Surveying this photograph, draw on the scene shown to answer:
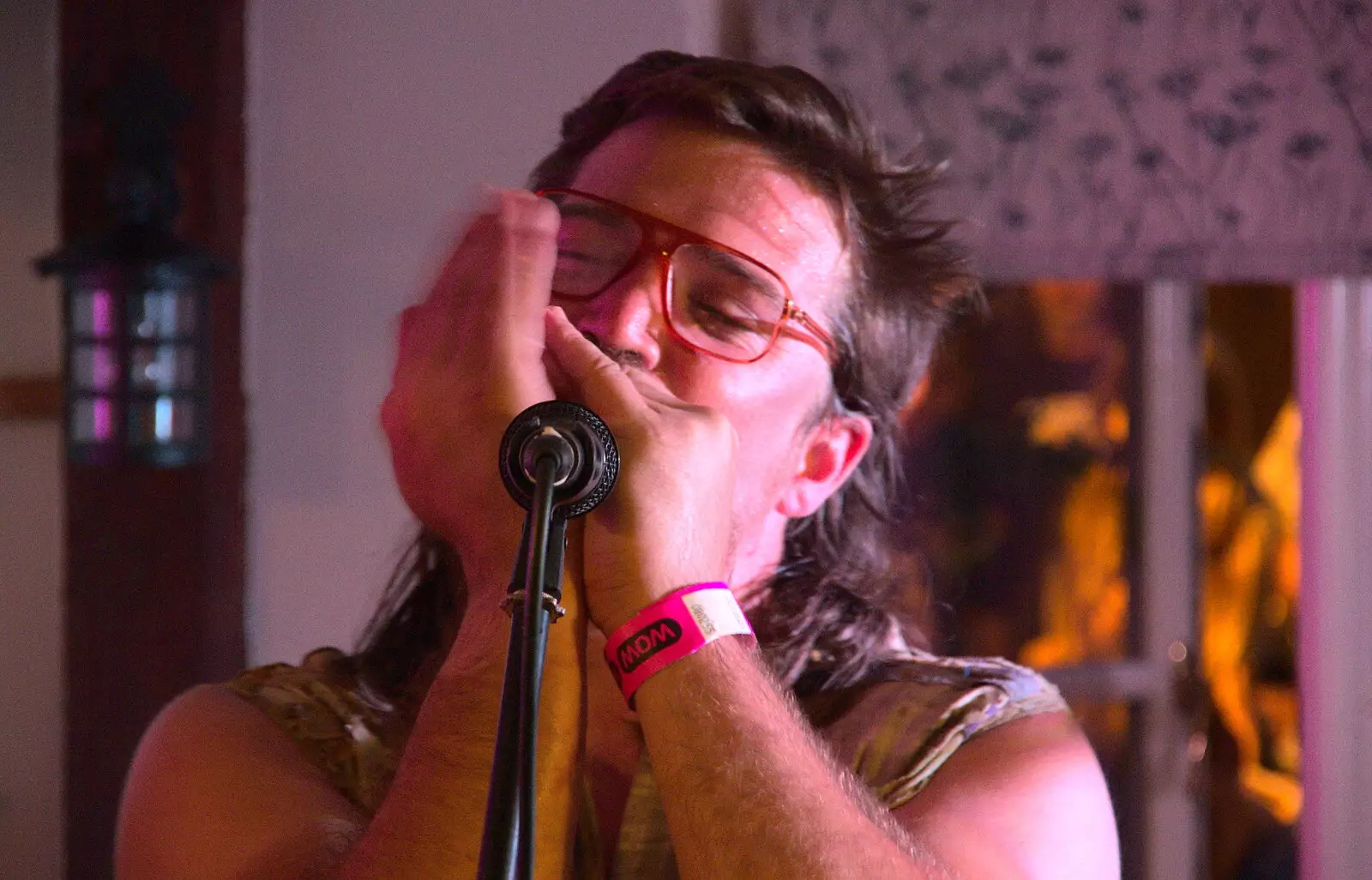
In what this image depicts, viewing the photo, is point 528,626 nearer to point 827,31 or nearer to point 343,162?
point 343,162

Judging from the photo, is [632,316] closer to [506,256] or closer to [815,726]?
[506,256]

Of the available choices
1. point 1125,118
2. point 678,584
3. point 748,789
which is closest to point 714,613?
point 678,584

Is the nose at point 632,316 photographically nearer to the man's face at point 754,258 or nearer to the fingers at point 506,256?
the man's face at point 754,258

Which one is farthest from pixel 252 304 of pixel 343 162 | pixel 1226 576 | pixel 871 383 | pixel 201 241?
pixel 1226 576

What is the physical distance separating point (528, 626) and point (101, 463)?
120cm

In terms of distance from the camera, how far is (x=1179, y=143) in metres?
2.11

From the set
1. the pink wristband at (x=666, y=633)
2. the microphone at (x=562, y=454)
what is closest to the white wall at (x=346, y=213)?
the pink wristband at (x=666, y=633)

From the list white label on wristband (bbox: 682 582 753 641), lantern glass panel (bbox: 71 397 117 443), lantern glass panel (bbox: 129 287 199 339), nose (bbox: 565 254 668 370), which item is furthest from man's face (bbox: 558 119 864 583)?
lantern glass panel (bbox: 71 397 117 443)

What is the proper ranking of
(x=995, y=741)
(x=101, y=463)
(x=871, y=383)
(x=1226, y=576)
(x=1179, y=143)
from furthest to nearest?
(x=1226, y=576)
(x=1179, y=143)
(x=101, y=463)
(x=871, y=383)
(x=995, y=741)

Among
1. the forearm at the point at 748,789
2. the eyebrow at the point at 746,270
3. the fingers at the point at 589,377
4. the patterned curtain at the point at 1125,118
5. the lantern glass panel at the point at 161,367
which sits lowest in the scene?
the forearm at the point at 748,789

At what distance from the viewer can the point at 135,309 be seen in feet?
5.27

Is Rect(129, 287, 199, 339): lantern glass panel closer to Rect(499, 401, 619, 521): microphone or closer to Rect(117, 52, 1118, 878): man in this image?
Rect(117, 52, 1118, 878): man

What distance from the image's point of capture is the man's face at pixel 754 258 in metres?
1.14

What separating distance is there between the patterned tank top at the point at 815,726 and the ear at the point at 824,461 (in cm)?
23
